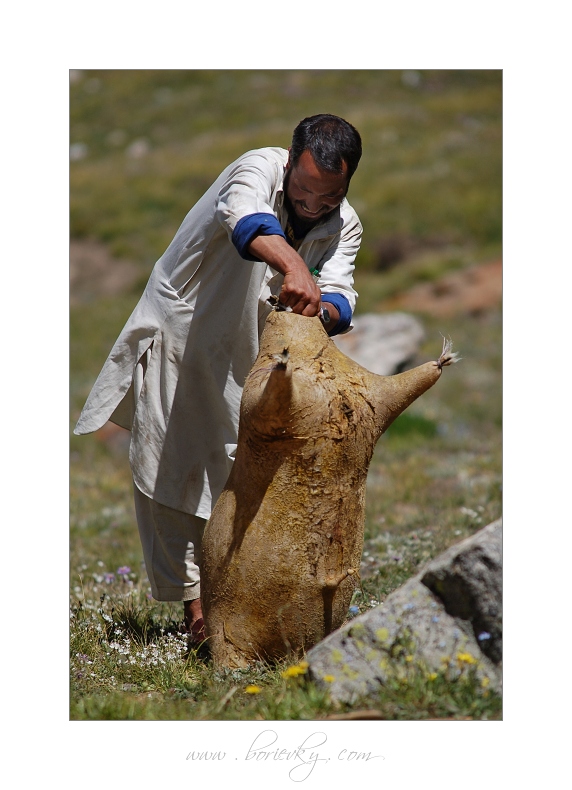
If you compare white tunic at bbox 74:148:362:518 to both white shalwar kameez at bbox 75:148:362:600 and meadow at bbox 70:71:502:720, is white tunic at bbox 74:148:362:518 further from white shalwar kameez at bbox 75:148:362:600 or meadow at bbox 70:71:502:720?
meadow at bbox 70:71:502:720

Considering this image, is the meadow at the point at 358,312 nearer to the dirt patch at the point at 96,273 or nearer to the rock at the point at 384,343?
the dirt patch at the point at 96,273

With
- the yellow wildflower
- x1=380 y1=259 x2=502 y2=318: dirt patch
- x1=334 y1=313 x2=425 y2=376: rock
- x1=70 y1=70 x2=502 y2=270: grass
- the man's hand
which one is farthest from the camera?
x1=70 y1=70 x2=502 y2=270: grass

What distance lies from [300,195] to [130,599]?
239 centimetres

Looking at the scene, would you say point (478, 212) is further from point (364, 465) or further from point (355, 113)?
point (364, 465)

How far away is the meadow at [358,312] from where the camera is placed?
3.05 meters

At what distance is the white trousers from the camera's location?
374 centimetres

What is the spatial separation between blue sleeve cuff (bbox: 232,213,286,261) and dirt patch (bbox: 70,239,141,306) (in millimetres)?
13803

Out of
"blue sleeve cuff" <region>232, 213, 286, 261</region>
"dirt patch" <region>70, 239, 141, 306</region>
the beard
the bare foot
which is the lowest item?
the bare foot

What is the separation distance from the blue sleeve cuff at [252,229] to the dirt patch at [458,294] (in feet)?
36.0

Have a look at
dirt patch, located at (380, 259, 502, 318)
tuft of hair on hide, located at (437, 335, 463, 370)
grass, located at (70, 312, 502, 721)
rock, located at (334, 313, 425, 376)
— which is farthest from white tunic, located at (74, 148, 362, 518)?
dirt patch, located at (380, 259, 502, 318)

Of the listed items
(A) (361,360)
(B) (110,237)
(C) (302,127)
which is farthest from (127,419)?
(B) (110,237)

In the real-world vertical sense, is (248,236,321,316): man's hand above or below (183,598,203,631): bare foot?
above

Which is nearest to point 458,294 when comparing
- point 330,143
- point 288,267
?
point 330,143

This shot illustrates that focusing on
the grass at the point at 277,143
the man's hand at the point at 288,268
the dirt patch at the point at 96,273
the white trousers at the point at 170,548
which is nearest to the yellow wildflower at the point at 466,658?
the man's hand at the point at 288,268
